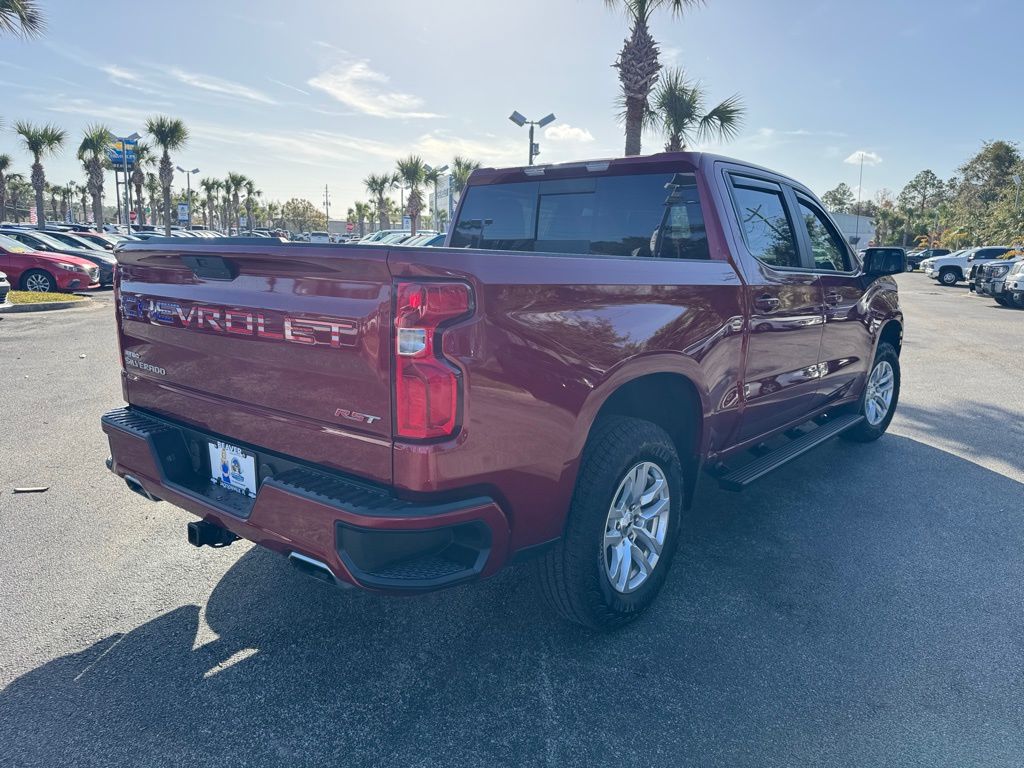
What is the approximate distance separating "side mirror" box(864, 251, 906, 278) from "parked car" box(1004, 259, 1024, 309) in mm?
18065

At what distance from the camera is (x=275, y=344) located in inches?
90.2

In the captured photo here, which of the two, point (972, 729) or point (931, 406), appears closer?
point (972, 729)

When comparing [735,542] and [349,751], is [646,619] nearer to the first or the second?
[735,542]

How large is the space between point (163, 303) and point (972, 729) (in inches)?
133

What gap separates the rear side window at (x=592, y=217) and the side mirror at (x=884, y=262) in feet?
6.65

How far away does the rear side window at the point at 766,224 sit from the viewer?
3637 millimetres

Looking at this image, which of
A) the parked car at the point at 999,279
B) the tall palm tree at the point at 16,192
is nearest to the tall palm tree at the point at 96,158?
the tall palm tree at the point at 16,192

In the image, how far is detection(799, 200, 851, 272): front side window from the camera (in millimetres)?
4348

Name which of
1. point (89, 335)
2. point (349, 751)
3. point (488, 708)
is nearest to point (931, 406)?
point (488, 708)

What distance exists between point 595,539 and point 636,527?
41cm

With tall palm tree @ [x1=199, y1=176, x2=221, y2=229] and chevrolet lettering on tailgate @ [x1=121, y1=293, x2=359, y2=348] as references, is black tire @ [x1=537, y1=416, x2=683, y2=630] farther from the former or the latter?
tall palm tree @ [x1=199, y1=176, x2=221, y2=229]

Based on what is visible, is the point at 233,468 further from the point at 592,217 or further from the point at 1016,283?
the point at 1016,283

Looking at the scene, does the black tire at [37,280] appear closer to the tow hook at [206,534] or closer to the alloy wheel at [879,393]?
the tow hook at [206,534]

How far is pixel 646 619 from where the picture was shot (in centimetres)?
303
